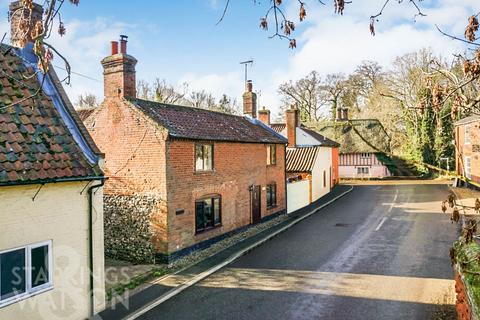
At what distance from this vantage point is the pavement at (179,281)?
10259 mm

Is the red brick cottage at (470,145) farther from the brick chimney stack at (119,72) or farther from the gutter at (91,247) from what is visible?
the gutter at (91,247)

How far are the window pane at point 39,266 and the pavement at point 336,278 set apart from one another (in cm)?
266

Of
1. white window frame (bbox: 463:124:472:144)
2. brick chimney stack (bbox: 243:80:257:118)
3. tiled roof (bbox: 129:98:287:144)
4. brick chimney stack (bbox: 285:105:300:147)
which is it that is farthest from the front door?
white window frame (bbox: 463:124:472:144)

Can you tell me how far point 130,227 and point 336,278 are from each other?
8355 millimetres

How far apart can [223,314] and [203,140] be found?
326 inches

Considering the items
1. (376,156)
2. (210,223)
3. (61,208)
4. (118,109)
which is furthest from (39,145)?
(376,156)

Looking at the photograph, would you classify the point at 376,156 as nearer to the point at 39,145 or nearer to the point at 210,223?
the point at 210,223

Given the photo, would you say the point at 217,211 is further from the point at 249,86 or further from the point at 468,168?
the point at 468,168

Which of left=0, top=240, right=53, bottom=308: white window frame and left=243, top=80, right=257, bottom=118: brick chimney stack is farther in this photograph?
left=243, top=80, right=257, bottom=118: brick chimney stack

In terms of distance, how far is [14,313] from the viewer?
806 centimetres

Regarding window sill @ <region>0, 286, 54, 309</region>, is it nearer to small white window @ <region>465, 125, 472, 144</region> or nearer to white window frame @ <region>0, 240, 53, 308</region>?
white window frame @ <region>0, 240, 53, 308</region>

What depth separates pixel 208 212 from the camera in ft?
55.5

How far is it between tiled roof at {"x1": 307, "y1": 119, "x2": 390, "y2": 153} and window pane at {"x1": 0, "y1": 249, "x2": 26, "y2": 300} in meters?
43.4

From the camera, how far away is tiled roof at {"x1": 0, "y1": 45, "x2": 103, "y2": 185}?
8.34 metres
